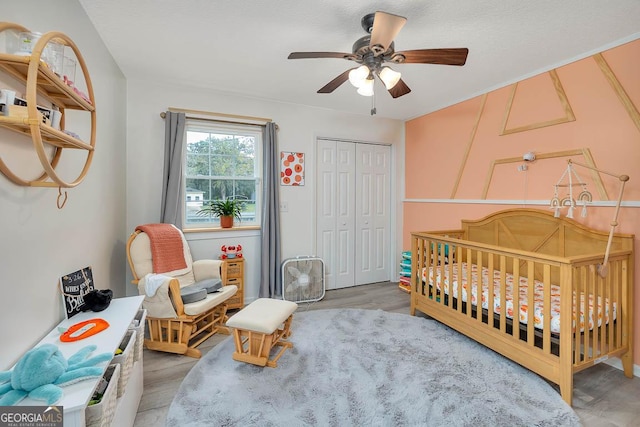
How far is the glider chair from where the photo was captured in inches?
85.0

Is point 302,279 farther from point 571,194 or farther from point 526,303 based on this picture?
point 571,194

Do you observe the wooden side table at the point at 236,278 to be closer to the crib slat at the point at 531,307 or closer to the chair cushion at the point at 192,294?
the chair cushion at the point at 192,294

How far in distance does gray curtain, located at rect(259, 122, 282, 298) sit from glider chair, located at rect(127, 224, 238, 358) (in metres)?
0.63

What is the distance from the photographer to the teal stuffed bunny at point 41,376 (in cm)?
92

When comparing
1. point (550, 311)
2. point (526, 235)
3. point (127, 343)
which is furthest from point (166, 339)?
point (526, 235)

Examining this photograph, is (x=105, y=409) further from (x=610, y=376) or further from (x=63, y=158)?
(x=610, y=376)

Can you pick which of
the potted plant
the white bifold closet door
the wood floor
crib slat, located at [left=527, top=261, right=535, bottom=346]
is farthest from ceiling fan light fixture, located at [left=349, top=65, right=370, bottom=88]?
the wood floor

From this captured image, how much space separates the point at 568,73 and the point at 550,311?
1.99 meters

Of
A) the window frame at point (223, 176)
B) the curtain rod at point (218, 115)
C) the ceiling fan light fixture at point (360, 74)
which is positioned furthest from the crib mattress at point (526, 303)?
the curtain rod at point (218, 115)

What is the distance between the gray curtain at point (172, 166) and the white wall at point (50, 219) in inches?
19.3

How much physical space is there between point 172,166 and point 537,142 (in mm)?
3528

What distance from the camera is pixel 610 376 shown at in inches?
78.3

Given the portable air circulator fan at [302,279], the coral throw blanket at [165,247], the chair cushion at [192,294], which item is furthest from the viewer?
the portable air circulator fan at [302,279]

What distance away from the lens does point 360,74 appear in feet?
6.09
